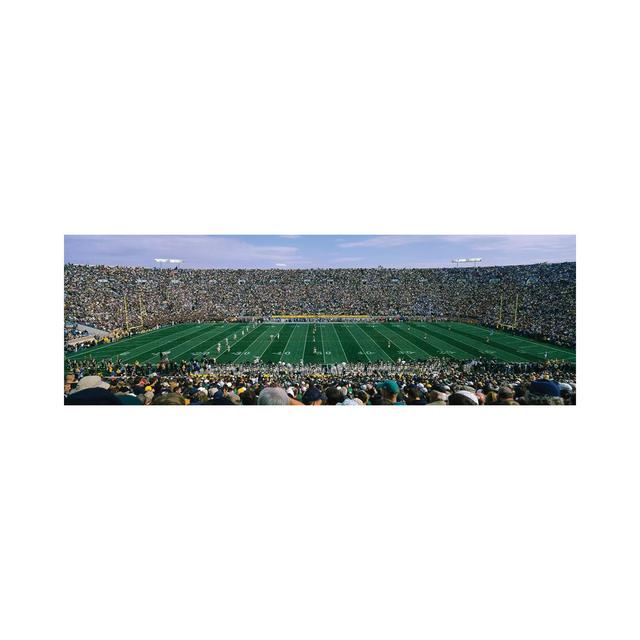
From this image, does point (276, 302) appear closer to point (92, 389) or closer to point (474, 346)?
point (474, 346)

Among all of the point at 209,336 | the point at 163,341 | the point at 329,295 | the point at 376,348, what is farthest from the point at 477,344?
the point at 163,341

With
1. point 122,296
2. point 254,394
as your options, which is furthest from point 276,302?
point 254,394

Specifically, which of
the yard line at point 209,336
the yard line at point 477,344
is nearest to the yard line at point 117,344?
the yard line at point 209,336

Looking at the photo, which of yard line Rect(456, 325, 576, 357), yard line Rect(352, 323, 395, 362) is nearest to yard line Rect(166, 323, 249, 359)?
yard line Rect(352, 323, 395, 362)

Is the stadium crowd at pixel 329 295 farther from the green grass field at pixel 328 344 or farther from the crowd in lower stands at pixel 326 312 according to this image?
the green grass field at pixel 328 344

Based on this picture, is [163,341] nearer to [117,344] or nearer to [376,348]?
[117,344]

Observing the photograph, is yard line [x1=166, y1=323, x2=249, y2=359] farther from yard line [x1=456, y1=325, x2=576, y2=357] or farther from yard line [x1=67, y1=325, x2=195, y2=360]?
yard line [x1=456, y1=325, x2=576, y2=357]
